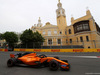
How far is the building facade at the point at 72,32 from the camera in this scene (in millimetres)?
18447

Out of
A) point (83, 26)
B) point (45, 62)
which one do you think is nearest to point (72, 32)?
point (83, 26)

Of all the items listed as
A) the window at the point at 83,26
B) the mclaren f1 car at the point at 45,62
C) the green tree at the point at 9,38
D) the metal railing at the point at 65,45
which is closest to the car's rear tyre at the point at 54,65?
the mclaren f1 car at the point at 45,62

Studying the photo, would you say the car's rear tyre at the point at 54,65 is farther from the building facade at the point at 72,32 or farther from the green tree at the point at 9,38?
the green tree at the point at 9,38

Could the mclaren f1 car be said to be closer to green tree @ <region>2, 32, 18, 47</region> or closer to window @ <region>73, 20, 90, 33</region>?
green tree @ <region>2, 32, 18, 47</region>

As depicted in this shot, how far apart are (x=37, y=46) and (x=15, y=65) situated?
38.8 ft

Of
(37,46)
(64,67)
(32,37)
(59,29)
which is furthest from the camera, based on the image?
(59,29)

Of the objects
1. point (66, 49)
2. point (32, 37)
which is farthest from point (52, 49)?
point (32, 37)

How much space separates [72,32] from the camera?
27.6m

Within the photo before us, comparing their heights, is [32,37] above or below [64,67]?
above

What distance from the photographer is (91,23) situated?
21.5 m

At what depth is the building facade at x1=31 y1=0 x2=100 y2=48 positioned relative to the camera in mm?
18447

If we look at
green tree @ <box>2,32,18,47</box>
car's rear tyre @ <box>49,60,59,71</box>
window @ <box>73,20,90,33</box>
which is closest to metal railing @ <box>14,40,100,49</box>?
green tree @ <box>2,32,18,47</box>

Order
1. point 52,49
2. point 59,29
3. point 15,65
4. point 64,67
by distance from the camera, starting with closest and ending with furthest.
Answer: point 64,67, point 15,65, point 52,49, point 59,29

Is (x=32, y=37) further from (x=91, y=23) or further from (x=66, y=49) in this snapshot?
(x=91, y=23)
